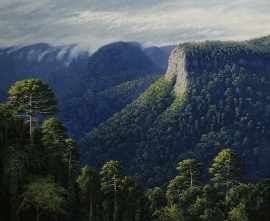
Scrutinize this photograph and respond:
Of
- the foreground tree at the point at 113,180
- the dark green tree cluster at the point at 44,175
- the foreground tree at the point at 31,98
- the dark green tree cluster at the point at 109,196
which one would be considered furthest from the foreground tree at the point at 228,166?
the foreground tree at the point at 31,98

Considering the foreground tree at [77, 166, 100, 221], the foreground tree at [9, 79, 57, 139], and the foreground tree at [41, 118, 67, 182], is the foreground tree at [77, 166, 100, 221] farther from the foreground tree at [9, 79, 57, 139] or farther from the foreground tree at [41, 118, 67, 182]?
the foreground tree at [9, 79, 57, 139]

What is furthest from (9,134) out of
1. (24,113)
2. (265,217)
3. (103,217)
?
(265,217)

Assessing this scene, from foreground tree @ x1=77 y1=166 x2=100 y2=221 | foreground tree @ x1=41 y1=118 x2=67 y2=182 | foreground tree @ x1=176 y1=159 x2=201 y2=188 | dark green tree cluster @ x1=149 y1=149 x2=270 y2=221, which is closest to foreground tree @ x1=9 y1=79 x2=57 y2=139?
foreground tree @ x1=41 y1=118 x2=67 y2=182

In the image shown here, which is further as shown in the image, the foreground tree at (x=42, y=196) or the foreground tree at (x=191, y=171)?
the foreground tree at (x=191, y=171)

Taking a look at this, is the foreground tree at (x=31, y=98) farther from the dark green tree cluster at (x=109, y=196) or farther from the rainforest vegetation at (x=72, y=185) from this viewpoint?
the dark green tree cluster at (x=109, y=196)

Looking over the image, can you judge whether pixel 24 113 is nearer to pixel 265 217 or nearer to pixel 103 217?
pixel 103 217
